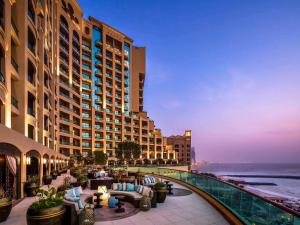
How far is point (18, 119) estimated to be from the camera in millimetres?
19656

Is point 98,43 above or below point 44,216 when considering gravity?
above

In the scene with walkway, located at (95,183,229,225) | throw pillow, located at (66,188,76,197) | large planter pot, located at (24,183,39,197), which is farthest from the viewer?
large planter pot, located at (24,183,39,197)

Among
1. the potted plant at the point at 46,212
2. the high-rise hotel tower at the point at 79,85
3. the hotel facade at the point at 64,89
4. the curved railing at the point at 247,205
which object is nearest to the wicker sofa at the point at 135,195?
the curved railing at the point at 247,205

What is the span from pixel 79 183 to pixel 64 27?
54.9m

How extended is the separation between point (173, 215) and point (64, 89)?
5522 centimetres

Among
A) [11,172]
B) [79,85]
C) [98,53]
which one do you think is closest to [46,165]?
[11,172]

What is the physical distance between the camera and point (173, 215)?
31.9ft

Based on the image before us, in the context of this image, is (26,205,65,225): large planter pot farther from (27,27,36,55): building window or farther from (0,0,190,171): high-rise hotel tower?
(27,27,36,55): building window

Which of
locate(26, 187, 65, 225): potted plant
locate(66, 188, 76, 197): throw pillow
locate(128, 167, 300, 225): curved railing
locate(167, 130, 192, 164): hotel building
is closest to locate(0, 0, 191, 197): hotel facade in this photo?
locate(66, 188, 76, 197): throw pillow

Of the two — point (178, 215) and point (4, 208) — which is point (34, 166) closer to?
point (4, 208)

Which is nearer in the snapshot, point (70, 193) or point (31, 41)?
point (70, 193)

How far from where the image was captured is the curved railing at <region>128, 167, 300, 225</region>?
539cm

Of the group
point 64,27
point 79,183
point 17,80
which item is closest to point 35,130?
point 17,80

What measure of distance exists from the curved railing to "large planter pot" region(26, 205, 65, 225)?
657cm
